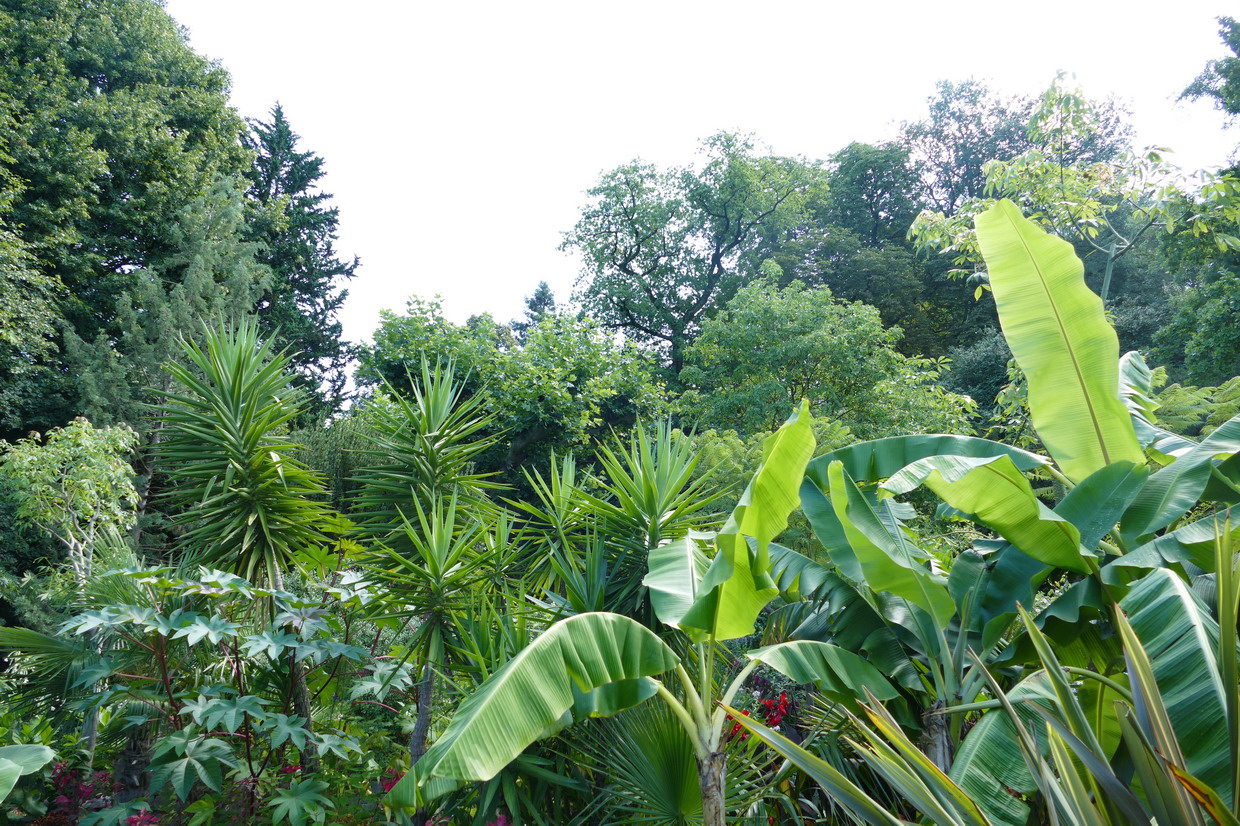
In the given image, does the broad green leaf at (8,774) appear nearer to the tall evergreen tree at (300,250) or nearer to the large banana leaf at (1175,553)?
the large banana leaf at (1175,553)

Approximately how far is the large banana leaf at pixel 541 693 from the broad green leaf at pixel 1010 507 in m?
1.27

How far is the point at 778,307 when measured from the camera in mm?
13500

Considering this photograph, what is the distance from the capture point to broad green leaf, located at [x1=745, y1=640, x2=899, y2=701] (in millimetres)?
2543

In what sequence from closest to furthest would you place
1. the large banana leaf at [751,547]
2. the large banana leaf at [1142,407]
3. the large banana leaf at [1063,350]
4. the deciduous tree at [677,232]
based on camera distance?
1. the large banana leaf at [751,547]
2. the large banana leaf at [1063,350]
3. the large banana leaf at [1142,407]
4. the deciduous tree at [677,232]

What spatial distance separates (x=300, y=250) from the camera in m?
19.6

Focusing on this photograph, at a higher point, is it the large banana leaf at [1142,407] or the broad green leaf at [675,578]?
the broad green leaf at [675,578]

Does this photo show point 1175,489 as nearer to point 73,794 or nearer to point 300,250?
point 73,794

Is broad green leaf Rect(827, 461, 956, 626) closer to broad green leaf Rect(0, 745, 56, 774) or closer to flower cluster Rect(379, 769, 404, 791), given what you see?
flower cluster Rect(379, 769, 404, 791)

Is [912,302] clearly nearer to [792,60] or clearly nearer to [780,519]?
[792,60]

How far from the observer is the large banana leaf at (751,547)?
2439 millimetres

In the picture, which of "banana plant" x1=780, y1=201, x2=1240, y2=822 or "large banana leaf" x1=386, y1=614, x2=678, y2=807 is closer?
"large banana leaf" x1=386, y1=614, x2=678, y2=807

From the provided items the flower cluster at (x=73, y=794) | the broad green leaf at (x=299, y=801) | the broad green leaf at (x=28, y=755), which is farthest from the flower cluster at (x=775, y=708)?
the flower cluster at (x=73, y=794)

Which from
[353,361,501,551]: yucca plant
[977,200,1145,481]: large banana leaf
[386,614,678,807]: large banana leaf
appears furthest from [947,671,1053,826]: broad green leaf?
[353,361,501,551]: yucca plant

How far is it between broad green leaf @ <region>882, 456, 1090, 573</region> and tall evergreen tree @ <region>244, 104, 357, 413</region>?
58.9ft
